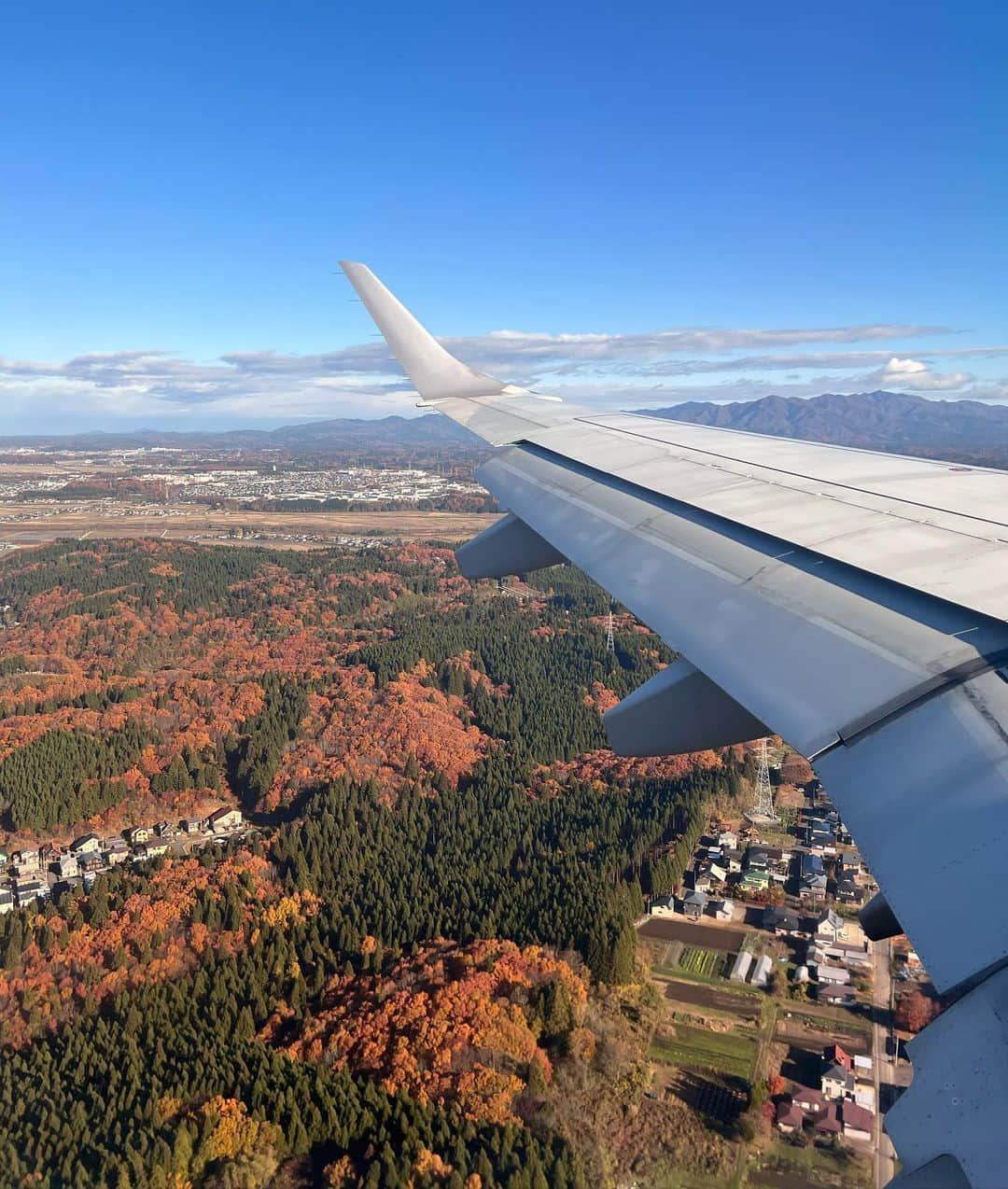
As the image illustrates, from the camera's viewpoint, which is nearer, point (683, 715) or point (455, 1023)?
point (683, 715)

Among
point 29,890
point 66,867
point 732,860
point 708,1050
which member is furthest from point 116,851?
point 732,860

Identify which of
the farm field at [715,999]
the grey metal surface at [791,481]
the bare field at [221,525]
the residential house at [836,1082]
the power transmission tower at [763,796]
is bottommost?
the power transmission tower at [763,796]

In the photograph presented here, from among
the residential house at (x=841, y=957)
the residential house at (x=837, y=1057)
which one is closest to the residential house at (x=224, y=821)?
the residential house at (x=841, y=957)

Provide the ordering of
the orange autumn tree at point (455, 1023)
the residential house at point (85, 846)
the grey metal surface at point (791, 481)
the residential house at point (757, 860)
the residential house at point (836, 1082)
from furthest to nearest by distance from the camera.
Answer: the residential house at point (85, 846)
the residential house at point (757, 860)
the orange autumn tree at point (455, 1023)
the residential house at point (836, 1082)
the grey metal surface at point (791, 481)

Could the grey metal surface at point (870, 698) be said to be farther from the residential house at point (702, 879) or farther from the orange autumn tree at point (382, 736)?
the orange autumn tree at point (382, 736)

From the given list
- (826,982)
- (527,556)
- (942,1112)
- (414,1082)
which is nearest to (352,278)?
(527,556)

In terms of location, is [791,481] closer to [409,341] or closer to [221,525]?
[409,341]

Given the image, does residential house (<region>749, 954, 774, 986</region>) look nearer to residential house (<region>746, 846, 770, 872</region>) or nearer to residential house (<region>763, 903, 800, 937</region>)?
residential house (<region>763, 903, 800, 937</region>)
